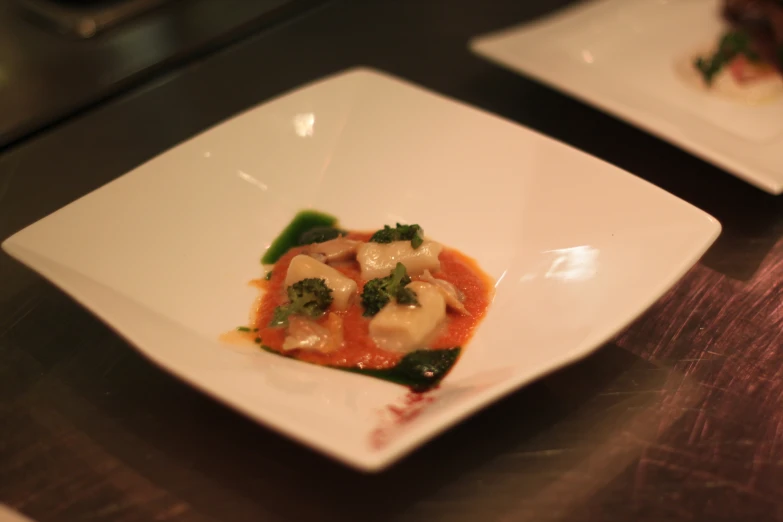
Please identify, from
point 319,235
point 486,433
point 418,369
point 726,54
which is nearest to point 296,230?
point 319,235

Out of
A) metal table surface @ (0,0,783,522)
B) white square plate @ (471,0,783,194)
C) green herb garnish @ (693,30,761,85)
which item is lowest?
metal table surface @ (0,0,783,522)

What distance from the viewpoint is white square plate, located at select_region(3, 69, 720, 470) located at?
1.48 m

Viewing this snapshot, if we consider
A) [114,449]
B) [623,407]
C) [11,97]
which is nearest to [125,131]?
[11,97]

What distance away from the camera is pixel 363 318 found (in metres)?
1.82

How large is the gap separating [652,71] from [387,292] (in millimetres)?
1953

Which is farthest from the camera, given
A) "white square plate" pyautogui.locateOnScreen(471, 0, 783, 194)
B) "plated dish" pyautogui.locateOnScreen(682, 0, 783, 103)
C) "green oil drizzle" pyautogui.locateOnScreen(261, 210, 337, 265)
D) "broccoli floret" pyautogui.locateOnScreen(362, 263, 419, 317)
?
"plated dish" pyautogui.locateOnScreen(682, 0, 783, 103)

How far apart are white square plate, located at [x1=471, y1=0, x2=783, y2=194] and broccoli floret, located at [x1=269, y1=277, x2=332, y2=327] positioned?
4.25ft

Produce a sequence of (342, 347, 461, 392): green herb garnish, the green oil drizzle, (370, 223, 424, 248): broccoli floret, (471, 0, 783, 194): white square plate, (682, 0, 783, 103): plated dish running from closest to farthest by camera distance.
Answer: (342, 347, 461, 392): green herb garnish
(370, 223, 424, 248): broccoli floret
the green oil drizzle
(471, 0, 783, 194): white square plate
(682, 0, 783, 103): plated dish

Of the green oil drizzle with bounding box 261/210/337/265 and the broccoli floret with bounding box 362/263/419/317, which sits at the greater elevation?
the broccoli floret with bounding box 362/263/419/317

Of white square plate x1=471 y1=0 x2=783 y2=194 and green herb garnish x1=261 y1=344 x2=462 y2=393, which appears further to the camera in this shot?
white square plate x1=471 y1=0 x2=783 y2=194

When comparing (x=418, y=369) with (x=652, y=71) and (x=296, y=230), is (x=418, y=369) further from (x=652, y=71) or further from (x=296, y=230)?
(x=652, y=71)

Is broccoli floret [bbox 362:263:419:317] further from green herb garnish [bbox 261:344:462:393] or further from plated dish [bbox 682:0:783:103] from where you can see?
plated dish [bbox 682:0:783:103]

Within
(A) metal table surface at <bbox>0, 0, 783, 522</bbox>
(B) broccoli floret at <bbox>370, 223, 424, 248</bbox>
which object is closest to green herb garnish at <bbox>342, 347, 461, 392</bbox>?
(A) metal table surface at <bbox>0, 0, 783, 522</bbox>

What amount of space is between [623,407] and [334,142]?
4.16 ft
